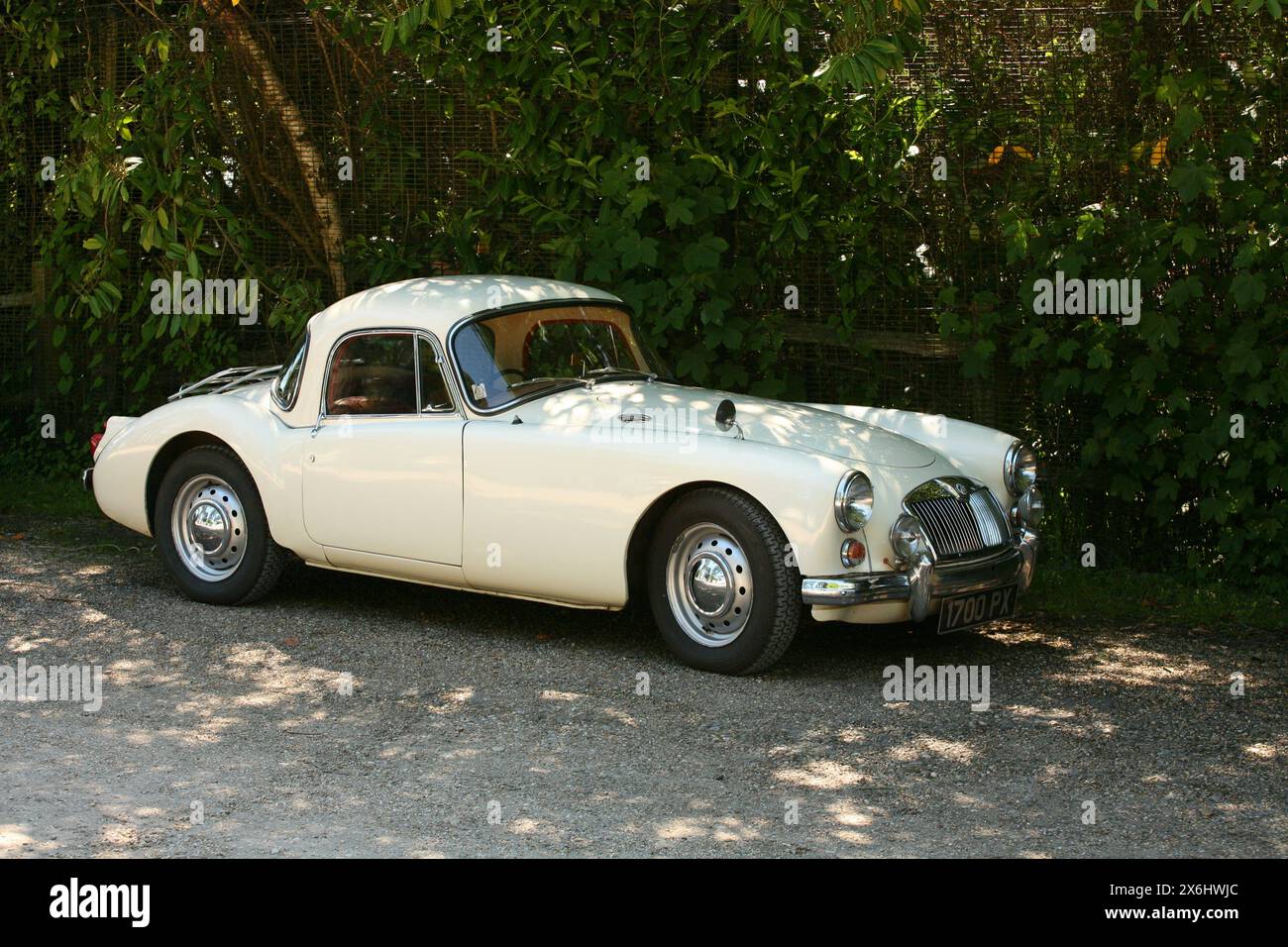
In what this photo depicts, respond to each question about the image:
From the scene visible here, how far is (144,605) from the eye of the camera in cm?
784

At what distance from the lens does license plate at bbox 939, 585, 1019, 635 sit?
20.9ft

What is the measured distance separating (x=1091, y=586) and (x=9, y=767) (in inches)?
210

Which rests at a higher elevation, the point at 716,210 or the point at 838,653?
the point at 716,210

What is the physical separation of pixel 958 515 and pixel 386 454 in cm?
254

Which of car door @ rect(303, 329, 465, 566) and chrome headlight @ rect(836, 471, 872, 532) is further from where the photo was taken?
car door @ rect(303, 329, 465, 566)

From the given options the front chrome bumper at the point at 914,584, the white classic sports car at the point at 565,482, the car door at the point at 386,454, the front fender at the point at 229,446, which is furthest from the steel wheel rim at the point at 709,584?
the front fender at the point at 229,446

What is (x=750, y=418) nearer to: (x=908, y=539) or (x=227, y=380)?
(x=908, y=539)

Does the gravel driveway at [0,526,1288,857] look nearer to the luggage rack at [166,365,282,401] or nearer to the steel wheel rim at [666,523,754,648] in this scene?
the steel wheel rim at [666,523,754,648]

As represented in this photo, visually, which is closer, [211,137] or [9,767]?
[9,767]

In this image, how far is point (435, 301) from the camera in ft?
24.1

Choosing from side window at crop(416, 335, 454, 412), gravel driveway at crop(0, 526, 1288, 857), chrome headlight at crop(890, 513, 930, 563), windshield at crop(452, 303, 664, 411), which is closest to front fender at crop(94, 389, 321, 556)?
gravel driveway at crop(0, 526, 1288, 857)

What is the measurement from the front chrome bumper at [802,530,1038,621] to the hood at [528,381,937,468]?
48cm

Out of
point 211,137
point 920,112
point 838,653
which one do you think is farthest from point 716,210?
point 211,137

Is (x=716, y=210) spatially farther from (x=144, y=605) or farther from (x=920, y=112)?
(x=144, y=605)
